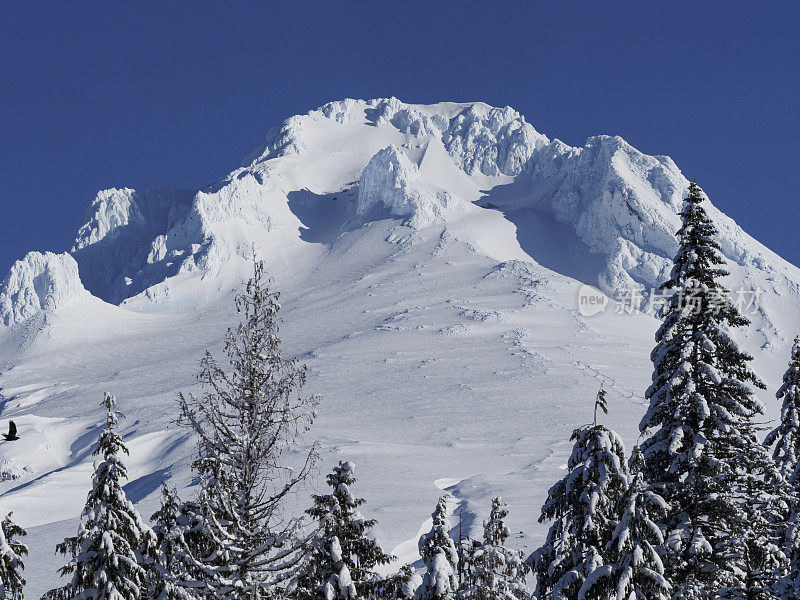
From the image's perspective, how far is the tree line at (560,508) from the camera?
1147 centimetres

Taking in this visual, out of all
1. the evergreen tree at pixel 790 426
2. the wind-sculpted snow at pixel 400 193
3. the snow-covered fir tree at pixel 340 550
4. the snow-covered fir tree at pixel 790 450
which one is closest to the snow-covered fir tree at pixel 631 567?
the snow-covered fir tree at pixel 340 550

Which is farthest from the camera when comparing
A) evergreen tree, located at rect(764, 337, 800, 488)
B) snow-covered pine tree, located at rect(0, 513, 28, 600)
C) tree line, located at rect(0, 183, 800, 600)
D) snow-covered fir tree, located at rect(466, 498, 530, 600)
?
snow-covered fir tree, located at rect(466, 498, 530, 600)

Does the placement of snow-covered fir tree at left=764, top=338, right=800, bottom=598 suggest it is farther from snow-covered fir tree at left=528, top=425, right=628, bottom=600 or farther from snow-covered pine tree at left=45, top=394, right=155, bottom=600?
snow-covered pine tree at left=45, top=394, right=155, bottom=600

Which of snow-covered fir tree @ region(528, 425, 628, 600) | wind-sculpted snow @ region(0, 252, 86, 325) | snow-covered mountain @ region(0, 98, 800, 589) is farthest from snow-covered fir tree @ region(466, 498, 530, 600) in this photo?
wind-sculpted snow @ region(0, 252, 86, 325)

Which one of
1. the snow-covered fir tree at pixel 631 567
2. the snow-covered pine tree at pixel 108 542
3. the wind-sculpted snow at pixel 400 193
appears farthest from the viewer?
the wind-sculpted snow at pixel 400 193

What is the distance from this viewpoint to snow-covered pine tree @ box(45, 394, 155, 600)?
12.4 m

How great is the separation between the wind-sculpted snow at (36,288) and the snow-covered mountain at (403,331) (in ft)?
→ 1.32

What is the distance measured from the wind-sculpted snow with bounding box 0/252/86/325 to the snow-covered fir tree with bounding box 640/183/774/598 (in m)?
163

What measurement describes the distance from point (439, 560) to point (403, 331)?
316 ft

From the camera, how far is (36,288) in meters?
163

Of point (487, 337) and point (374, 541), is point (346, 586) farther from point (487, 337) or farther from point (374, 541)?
point (487, 337)

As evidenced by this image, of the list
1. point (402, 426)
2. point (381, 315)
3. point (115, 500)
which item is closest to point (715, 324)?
point (115, 500)

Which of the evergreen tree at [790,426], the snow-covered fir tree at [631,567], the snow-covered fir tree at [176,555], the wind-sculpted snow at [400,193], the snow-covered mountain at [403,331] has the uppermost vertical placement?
the wind-sculpted snow at [400,193]

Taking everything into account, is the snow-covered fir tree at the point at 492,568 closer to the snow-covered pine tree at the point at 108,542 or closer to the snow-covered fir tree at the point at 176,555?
the snow-covered fir tree at the point at 176,555
